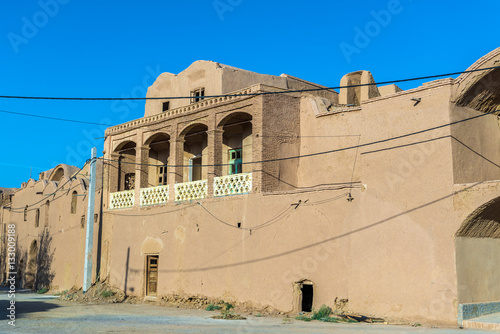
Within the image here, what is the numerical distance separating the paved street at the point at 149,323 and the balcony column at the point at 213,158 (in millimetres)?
4084

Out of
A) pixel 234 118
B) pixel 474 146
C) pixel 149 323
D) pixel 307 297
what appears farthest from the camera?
pixel 234 118

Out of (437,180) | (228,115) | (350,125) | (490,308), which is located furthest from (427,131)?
(228,115)

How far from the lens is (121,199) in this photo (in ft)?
72.3

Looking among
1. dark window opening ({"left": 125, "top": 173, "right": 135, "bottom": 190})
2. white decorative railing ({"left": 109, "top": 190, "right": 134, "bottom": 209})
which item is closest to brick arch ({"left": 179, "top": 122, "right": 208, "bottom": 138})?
white decorative railing ({"left": 109, "top": 190, "right": 134, "bottom": 209})

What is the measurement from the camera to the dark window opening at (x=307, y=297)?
15469 millimetres

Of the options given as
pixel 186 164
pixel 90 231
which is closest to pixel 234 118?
pixel 186 164

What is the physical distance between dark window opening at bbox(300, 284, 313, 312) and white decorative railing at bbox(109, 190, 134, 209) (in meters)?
8.60

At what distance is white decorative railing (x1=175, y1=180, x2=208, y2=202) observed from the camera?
18.8m

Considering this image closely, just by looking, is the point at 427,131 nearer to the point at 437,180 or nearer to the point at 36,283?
the point at 437,180

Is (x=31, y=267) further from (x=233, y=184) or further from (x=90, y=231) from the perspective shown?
(x=233, y=184)

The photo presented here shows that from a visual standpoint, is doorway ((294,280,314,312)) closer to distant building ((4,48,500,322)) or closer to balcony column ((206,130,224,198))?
distant building ((4,48,500,322))

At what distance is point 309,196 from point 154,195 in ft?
24.1

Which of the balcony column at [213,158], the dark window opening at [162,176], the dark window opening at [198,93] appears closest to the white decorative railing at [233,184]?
the balcony column at [213,158]

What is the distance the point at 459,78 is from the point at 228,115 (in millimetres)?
7768
